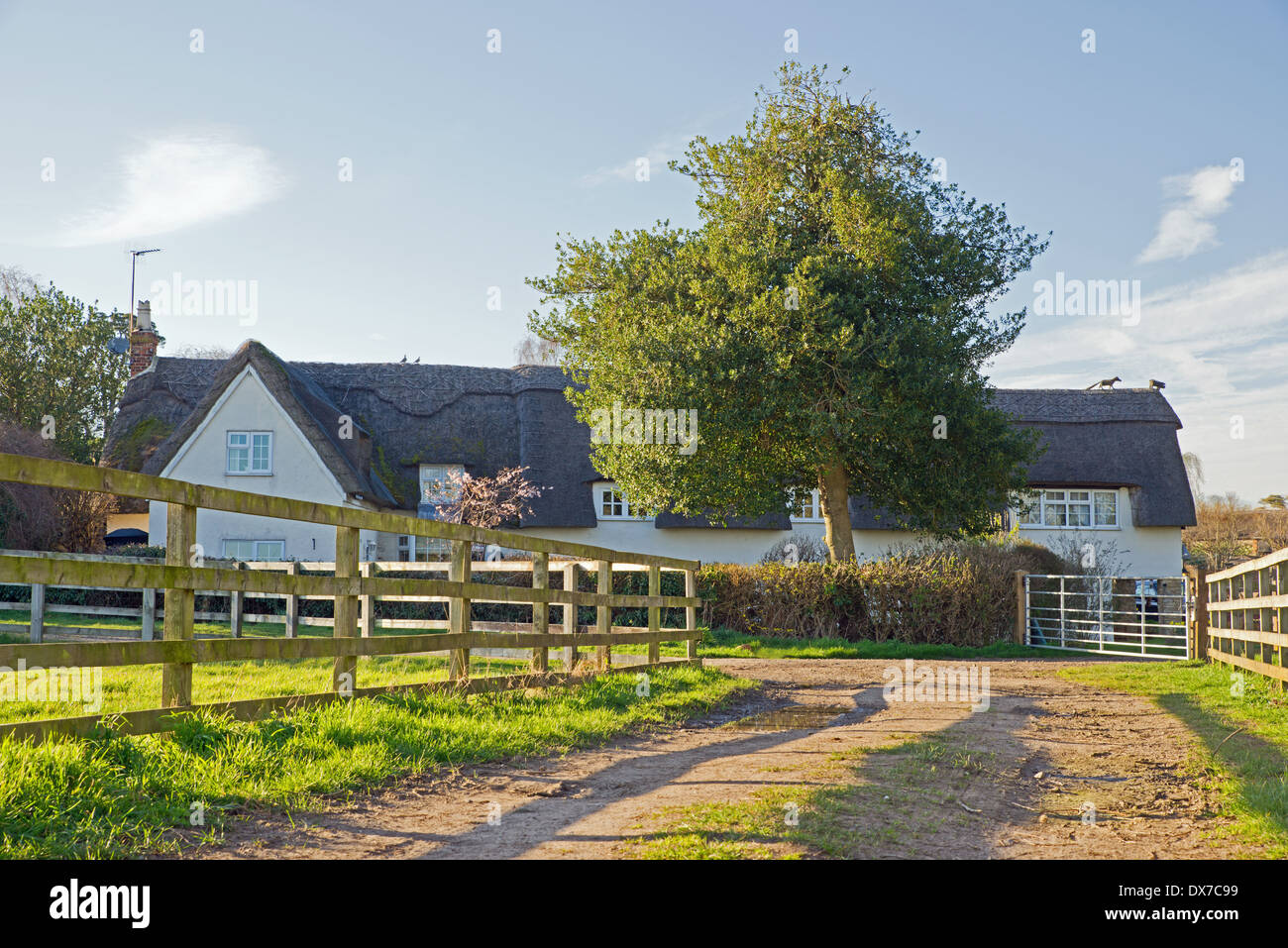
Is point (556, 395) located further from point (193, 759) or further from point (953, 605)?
point (193, 759)

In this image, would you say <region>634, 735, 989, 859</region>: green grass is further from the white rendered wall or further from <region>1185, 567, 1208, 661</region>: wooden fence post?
the white rendered wall

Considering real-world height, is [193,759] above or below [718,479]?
below

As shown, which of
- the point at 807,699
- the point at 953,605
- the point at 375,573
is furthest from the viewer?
the point at 953,605

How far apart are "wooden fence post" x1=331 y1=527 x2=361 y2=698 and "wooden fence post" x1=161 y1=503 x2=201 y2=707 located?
4.23ft

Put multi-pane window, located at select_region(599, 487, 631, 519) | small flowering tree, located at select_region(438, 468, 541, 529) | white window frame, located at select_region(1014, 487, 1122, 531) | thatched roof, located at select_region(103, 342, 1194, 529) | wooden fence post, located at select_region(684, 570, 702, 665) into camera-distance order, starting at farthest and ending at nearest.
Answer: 1. white window frame, located at select_region(1014, 487, 1122, 531)
2. multi-pane window, located at select_region(599, 487, 631, 519)
3. thatched roof, located at select_region(103, 342, 1194, 529)
4. small flowering tree, located at select_region(438, 468, 541, 529)
5. wooden fence post, located at select_region(684, 570, 702, 665)

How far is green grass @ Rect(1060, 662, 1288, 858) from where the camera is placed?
5043mm

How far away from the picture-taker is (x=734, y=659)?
16.6 meters

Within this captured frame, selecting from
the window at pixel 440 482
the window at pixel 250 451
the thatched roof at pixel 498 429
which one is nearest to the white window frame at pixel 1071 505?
the thatched roof at pixel 498 429

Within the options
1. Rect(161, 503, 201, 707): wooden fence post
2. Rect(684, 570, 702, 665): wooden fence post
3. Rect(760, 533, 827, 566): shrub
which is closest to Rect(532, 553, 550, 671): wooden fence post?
Rect(161, 503, 201, 707): wooden fence post

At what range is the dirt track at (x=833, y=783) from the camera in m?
4.36

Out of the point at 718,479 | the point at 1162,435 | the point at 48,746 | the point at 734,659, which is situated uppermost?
the point at 1162,435

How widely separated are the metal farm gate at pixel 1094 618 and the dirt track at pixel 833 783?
36.1 ft
